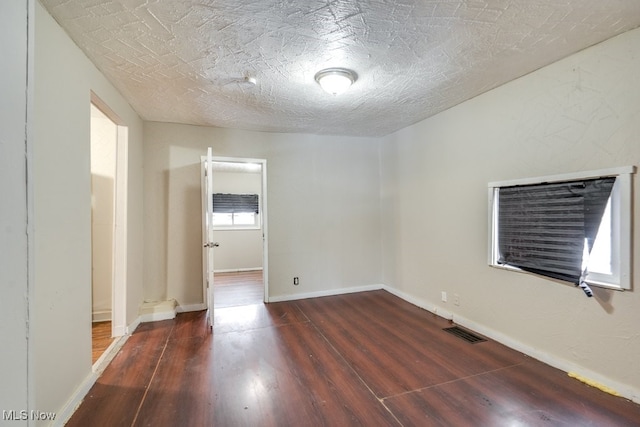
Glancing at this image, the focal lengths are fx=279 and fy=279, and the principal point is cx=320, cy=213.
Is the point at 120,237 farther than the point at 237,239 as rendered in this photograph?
No

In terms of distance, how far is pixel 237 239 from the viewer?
22.0 feet

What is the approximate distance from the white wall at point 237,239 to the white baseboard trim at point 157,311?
9.55 ft

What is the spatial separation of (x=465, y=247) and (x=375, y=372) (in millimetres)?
1691

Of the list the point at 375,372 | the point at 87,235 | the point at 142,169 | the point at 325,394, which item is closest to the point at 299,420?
the point at 325,394

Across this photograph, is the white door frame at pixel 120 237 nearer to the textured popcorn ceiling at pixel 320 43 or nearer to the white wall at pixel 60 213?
the textured popcorn ceiling at pixel 320 43

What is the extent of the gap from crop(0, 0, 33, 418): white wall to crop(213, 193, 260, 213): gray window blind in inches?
234

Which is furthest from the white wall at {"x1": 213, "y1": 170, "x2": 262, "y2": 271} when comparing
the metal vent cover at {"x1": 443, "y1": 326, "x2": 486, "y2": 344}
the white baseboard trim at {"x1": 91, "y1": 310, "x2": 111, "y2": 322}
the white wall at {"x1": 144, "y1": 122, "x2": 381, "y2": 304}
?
the metal vent cover at {"x1": 443, "y1": 326, "x2": 486, "y2": 344}

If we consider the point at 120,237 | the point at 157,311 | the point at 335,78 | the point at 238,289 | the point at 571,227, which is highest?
the point at 335,78

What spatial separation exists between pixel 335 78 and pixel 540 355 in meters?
2.91

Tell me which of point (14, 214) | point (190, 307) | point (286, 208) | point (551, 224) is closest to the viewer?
point (14, 214)

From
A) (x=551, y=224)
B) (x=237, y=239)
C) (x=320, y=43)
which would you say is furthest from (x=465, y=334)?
(x=237, y=239)

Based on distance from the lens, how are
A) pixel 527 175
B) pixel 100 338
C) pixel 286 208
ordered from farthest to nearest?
pixel 286 208 < pixel 100 338 < pixel 527 175

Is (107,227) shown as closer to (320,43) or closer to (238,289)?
(238,289)

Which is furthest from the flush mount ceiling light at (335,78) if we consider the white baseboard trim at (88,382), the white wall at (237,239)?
the white wall at (237,239)
